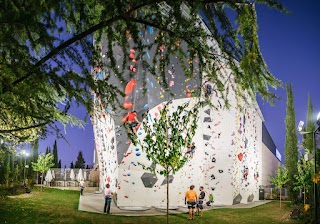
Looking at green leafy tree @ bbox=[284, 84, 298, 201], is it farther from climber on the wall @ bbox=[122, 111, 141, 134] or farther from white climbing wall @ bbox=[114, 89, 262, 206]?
climber on the wall @ bbox=[122, 111, 141, 134]

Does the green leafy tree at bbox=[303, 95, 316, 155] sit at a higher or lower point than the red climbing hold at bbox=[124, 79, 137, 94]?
lower

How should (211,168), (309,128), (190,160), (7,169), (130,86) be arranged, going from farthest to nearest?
(309,128) < (7,169) < (211,168) < (190,160) < (130,86)

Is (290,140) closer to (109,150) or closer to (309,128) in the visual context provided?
(309,128)

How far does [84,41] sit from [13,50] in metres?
0.81

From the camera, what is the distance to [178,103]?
59.7 feet

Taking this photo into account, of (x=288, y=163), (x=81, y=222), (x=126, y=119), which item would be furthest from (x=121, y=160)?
(x=288, y=163)

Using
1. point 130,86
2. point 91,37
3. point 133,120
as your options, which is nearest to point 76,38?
point 91,37

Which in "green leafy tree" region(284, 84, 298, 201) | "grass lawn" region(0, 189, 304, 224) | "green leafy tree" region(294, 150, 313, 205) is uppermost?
"green leafy tree" region(284, 84, 298, 201)

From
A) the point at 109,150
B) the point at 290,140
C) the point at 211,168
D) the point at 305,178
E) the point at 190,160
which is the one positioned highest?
the point at 290,140

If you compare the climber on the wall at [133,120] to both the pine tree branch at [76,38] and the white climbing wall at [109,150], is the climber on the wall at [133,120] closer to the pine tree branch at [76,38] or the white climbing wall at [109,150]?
the white climbing wall at [109,150]

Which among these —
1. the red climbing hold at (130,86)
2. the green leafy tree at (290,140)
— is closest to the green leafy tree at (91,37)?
the red climbing hold at (130,86)

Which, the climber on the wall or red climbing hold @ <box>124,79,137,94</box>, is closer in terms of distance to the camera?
red climbing hold @ <box>124,79,137,94</box>

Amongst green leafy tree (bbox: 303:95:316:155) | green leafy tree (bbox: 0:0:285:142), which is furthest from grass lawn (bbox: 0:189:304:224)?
green leafy tree (bbox: 303:95:316:155)

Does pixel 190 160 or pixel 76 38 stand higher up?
pixel 76 38
